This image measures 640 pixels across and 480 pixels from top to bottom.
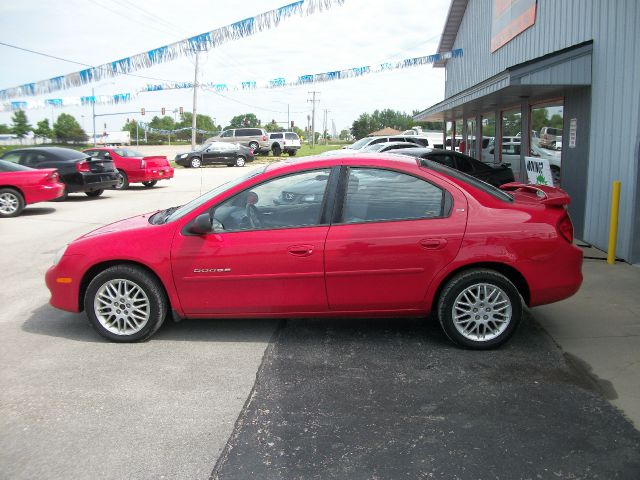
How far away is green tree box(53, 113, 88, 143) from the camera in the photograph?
10231cm

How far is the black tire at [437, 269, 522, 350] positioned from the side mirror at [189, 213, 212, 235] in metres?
1.93

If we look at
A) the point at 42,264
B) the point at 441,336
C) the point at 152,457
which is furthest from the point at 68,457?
the point at 42,264

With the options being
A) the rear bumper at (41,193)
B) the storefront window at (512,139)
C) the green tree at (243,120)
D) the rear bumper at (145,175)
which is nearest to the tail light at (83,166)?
the rear bumper at (41,193)

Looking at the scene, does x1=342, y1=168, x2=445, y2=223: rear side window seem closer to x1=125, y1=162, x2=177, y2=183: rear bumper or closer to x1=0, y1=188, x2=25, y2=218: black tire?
x1=0, y1=188, x2=25, y2=218: black tire

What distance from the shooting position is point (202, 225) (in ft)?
16.0

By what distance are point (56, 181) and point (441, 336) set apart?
11.7 metres

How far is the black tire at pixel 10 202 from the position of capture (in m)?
13.5

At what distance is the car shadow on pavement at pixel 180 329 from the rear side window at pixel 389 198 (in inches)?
Answer: 54.4

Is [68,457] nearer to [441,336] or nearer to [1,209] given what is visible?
[441,336]

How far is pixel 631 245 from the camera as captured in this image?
25.6ft

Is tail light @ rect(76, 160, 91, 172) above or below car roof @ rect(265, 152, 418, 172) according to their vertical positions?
below

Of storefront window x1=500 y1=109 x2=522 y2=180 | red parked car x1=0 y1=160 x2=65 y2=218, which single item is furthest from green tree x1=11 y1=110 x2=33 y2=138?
storefront window x1=500 y1=109 x2=522 y2=180

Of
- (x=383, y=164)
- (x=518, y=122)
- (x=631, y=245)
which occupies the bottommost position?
(x=631, y=245)

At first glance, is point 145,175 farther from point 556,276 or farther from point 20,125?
point 20,125
